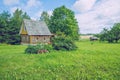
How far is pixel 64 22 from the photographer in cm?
5881

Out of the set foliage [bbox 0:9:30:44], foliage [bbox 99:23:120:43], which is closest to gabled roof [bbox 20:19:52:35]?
foliage [bbox 0:9:30:44]

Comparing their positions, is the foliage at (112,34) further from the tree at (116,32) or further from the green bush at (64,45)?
the green bush at (64,45)

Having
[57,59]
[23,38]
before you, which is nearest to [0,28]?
[23,38]

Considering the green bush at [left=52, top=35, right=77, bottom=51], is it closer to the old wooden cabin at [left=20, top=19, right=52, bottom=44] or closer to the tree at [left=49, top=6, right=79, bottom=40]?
the old wooden cabin at [left=20, top=19, right=52, bottom=44]

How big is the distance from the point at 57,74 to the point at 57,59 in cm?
401

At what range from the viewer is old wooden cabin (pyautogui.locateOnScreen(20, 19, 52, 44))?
4673 cm

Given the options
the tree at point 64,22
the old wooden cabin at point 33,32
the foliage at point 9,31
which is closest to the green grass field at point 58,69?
the old wooden cabin at point 33,32

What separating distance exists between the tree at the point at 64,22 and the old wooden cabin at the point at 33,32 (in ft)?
32.5

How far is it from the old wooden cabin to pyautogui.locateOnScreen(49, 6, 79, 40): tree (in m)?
9.89

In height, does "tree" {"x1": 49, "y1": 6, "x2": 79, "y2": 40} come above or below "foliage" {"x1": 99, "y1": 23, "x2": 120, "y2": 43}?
above

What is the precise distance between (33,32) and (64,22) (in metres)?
14.4

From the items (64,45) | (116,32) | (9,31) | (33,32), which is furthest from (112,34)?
(64,45)

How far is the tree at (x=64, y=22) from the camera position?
5875 centimetres

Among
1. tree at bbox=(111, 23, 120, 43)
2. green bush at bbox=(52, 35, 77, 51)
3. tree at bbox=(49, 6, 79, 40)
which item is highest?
tree at bbox=(49, 6, 79, 40)
